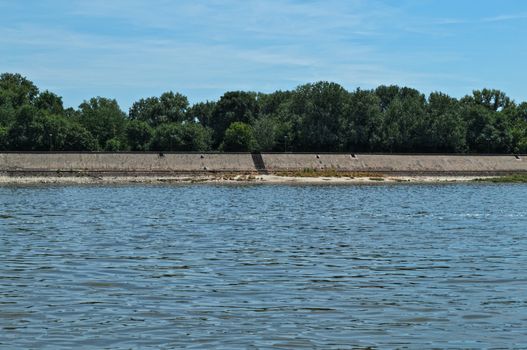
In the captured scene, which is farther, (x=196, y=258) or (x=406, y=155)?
(x=406, y=155)

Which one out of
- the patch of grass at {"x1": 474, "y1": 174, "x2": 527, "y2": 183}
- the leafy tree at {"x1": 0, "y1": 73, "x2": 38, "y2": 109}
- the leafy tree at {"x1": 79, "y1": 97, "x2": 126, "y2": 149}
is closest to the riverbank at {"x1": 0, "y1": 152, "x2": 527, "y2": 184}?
the patch of grass at {"x1": 474, "y1": 174, "x2": 527, "y2": 183}

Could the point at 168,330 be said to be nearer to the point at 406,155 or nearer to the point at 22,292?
the point at 22,292

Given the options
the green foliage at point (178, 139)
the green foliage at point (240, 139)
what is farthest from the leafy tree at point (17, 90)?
the green foliage at point (240, 139)

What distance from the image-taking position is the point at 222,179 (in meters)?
103

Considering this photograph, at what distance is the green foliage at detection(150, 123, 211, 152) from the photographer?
125000mm

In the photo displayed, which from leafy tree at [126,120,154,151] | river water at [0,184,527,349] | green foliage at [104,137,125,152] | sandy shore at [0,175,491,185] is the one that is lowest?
river water at [0,184,527,349]

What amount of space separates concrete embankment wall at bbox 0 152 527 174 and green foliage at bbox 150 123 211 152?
49.1 ft

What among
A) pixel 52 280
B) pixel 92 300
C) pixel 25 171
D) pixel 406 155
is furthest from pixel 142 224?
pixel 406 155

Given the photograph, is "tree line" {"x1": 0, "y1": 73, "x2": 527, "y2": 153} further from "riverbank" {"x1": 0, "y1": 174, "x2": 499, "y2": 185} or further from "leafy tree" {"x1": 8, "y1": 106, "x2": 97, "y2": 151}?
"riverbank" {"x1": 0, "y1": 174, "x2": 499, "y2": 185}

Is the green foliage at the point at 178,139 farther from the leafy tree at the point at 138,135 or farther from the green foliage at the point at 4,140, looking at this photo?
the green foliage at the point at 4,140

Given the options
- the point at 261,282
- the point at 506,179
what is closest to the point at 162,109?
the point at 506,179

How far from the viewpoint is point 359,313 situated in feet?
61.2

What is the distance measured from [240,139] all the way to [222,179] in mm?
22706

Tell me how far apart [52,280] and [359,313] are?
936 cm
